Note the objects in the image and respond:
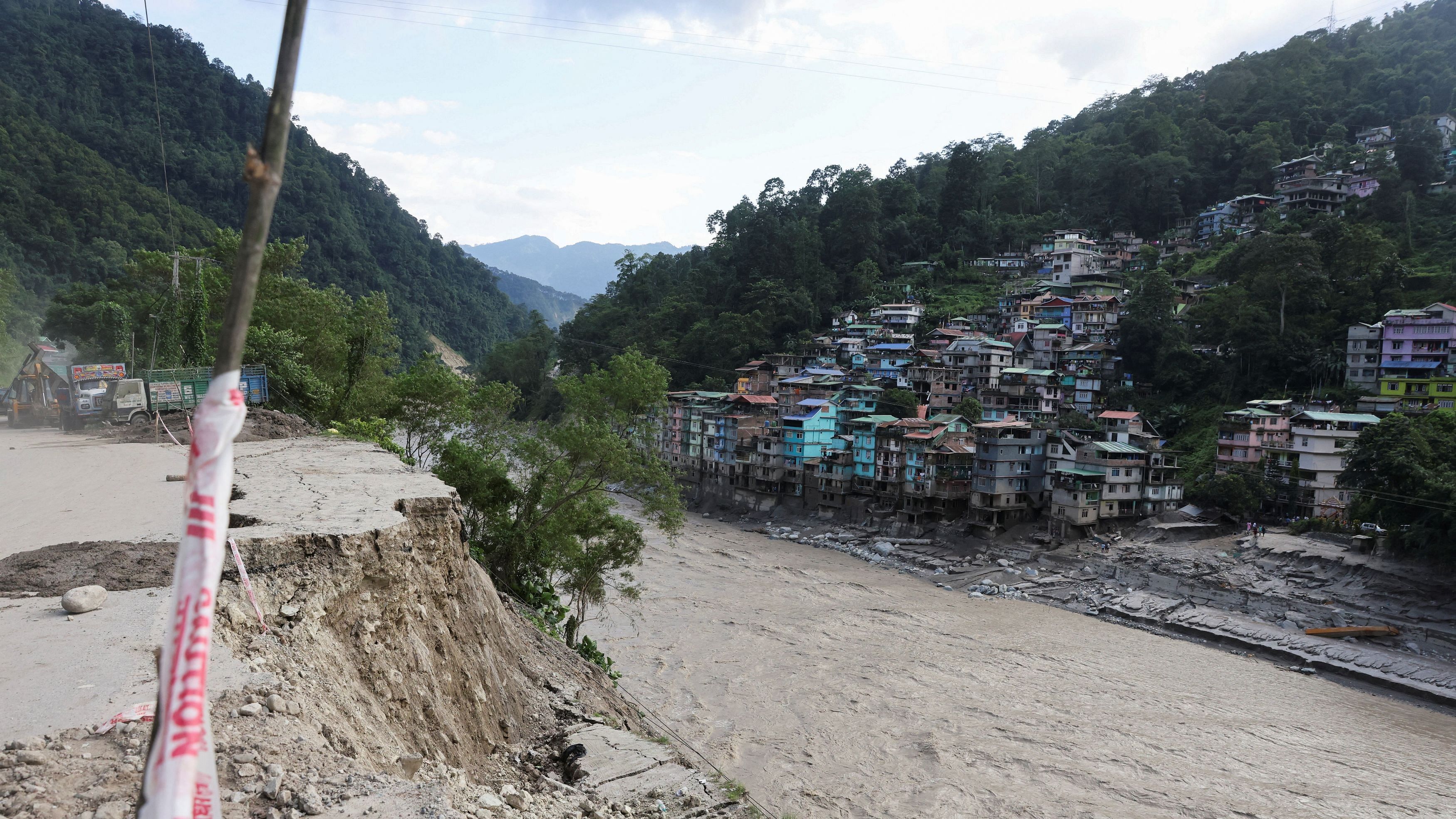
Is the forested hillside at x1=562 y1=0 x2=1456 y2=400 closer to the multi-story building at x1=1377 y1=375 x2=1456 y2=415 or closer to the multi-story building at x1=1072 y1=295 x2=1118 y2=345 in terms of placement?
the multi-story building at x1=1072 y1=295 x2=1118 y2=345

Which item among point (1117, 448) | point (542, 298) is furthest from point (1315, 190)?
point (542, 298)

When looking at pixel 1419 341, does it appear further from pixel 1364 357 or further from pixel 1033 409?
pixel 1033 409

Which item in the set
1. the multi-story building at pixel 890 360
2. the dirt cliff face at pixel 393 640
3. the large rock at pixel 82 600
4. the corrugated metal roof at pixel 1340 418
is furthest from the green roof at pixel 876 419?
the large rock at pixel 82 600

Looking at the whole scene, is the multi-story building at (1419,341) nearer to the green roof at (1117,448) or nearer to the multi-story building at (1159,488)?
Result: the multi-story building at (1159,488)

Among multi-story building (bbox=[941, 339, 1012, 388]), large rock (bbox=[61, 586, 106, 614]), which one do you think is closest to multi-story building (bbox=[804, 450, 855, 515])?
multi-story building (bbox=[941, 339, 1012, 388])

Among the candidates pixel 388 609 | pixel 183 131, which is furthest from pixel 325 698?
pixel 183 131

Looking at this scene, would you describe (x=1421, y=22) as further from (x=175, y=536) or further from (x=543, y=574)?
(x=175, y=536)
